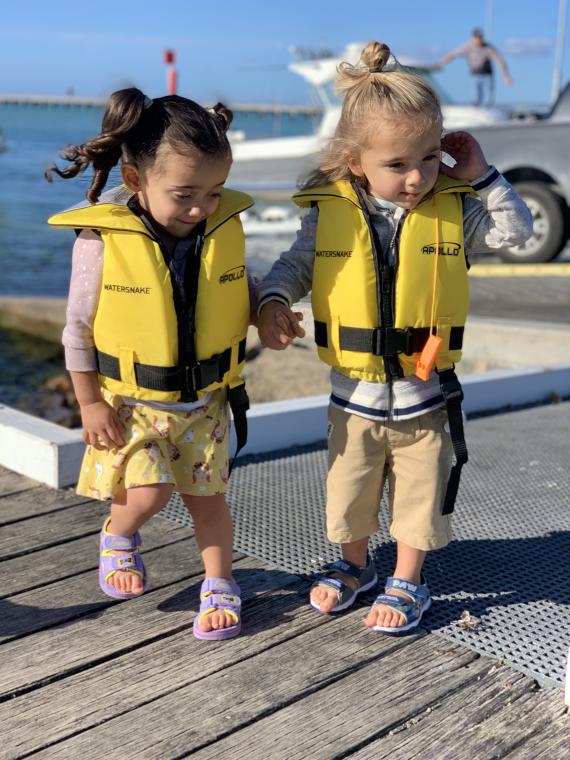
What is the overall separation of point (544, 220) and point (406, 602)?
817 centimetres

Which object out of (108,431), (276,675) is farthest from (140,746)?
(108,431)

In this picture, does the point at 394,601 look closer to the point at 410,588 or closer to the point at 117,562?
the point at 410,588

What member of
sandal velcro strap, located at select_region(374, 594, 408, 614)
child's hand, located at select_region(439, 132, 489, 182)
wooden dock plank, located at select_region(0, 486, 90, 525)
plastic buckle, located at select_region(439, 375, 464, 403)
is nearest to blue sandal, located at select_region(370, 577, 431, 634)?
sandal velcro strap, located at select_region(374, 594, 408, 614)

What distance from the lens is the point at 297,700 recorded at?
7.02 feet

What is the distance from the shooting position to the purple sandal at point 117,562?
102 inches

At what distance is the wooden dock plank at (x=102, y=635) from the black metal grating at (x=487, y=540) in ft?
1.23

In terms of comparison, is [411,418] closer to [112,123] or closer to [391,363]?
[391,363]

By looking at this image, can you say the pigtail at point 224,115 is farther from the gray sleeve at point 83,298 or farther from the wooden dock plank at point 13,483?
the wooden dock plank at point 13,483

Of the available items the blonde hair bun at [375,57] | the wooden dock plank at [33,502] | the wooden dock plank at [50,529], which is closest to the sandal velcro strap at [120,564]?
the wooden dock plank at [50,529]

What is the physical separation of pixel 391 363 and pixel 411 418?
0.17 m

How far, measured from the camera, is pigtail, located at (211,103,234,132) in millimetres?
2389

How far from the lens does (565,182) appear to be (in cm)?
971

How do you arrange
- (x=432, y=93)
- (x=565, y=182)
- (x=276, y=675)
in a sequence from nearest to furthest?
(x=276, y=675)
(x=432, y=93)
(x=565, y=182)

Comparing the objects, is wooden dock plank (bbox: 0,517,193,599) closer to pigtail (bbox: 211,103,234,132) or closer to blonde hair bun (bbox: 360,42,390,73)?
pigtail (bbox: 211,103,234,132)
